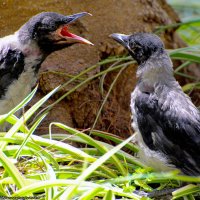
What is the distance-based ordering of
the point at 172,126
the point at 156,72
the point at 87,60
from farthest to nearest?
1. the point at 87,60
2. the point at 156,72
3. the point at 172,126

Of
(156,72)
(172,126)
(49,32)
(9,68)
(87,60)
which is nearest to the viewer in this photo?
(172,126)

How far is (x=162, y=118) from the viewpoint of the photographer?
3844 millimetres

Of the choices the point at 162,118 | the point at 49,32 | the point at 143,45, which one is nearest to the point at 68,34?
the point at 49,32

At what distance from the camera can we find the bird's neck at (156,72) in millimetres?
4121

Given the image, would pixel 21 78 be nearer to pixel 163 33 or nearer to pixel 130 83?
pixel 130 83

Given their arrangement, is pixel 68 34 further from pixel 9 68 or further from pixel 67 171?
pixel 67 171

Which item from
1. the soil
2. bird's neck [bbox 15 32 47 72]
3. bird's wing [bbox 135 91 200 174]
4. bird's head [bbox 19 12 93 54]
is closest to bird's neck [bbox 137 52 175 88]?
bird's wing [bbox 135 91 200 174]

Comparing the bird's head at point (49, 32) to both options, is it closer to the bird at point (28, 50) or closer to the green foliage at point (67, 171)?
the bird at point (28, 50)

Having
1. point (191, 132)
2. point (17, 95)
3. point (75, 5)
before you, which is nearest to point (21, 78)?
point (17, 95)

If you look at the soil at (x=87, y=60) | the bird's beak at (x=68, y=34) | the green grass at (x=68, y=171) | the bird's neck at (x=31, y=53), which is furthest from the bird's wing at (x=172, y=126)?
the soil at (x=87, y=60)

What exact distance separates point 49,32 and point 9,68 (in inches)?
15.0

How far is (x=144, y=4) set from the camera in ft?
18.5

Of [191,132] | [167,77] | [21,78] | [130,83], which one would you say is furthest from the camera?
[130,83]

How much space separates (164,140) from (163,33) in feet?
7.27
